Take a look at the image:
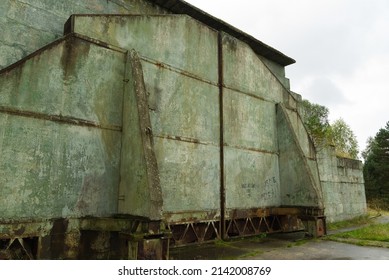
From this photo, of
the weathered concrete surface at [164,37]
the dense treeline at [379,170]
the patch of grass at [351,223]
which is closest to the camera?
the weathered concrete surface at [164,37]

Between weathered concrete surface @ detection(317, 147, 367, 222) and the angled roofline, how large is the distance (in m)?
4.65

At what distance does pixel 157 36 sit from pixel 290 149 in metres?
5.70

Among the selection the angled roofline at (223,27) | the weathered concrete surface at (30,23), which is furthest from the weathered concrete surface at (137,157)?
the angled roofline at (223,27)

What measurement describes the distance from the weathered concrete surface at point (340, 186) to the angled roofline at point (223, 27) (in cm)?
465

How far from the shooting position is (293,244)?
8.27 metres

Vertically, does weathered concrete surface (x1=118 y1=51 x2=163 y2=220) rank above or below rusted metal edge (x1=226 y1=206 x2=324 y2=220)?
above

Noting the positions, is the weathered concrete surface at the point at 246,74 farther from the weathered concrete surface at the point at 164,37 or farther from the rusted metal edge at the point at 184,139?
the rusted metal edge at the point at 184,139

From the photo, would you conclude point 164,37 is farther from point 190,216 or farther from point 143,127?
point 190,216

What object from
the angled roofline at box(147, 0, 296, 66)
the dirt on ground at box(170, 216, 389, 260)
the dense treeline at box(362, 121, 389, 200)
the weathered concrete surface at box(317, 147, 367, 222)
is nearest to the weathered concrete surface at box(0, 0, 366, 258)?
the angled roofline at box(147, 0, 296, 66)

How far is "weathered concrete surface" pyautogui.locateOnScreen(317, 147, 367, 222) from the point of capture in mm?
13148

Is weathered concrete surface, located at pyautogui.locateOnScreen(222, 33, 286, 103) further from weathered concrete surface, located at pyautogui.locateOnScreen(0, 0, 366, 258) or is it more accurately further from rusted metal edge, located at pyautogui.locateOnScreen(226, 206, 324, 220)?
rusted metal edge, located at pyautogui.locateOnScreen(226, 206, 324, 220)

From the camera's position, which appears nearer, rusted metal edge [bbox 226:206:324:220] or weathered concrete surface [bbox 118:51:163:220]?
weathered concrete surface [bbox 118:51:163:220]

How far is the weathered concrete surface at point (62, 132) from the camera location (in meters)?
5.11

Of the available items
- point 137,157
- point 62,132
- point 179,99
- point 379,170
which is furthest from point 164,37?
point 379,170
